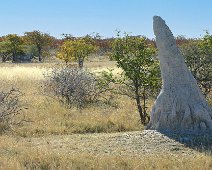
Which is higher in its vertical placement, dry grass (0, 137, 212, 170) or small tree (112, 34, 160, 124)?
small tree (112, 34, 160, 124)

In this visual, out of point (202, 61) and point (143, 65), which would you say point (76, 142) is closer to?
point (143, 65)

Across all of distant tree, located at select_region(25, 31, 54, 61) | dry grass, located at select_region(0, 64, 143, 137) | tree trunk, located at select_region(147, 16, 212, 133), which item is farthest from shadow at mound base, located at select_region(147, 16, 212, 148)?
distant tree, located at select_region(25, 31, 54, 61)

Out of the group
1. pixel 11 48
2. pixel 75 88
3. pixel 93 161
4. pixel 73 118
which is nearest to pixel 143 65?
pixel 73 118

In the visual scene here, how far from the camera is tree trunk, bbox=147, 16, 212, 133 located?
11148 millimetres

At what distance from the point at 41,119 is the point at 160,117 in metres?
4.71

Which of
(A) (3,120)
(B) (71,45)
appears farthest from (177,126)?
(B) (71,45)

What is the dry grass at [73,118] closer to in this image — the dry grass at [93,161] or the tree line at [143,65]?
the tree line at [143,65]

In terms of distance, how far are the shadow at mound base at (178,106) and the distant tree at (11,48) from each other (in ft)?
176

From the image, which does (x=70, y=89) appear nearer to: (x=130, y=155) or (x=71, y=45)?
(x=130, y=155)

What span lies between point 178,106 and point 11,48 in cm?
5647

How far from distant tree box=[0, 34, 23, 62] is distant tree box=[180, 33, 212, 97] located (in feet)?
163

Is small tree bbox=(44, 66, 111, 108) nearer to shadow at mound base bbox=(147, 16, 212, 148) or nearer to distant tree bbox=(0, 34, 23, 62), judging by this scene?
shadow at mound base bbox=(147, 16, 212, 148)

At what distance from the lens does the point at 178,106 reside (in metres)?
11.3

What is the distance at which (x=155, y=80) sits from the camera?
14523 mm
